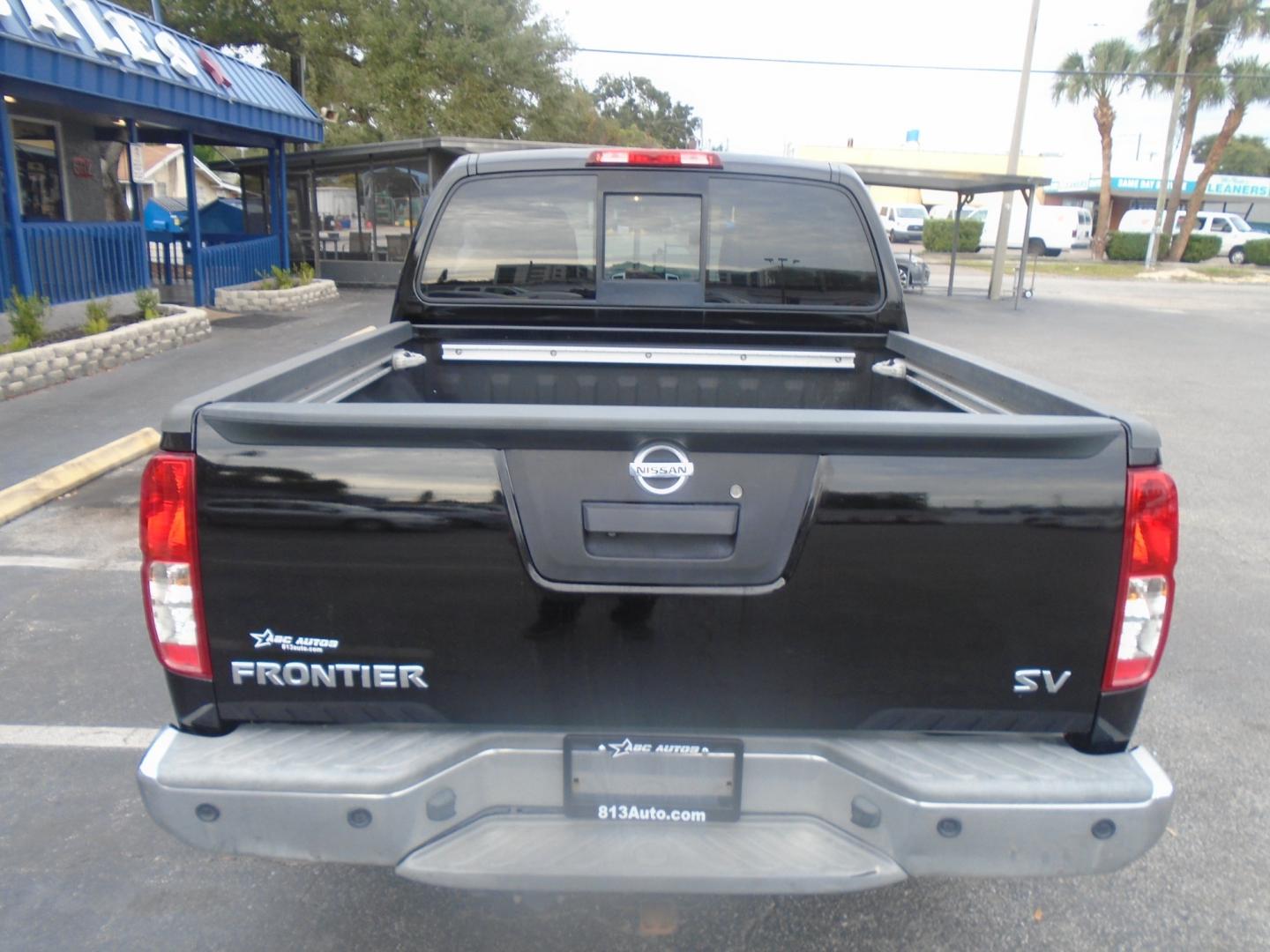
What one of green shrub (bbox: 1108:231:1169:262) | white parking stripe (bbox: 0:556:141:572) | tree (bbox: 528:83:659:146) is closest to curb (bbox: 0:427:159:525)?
white parking stripe (bbox: 0:556:141:572)

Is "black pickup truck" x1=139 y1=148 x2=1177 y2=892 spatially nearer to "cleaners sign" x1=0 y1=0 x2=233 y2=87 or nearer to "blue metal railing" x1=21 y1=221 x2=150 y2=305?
"cleaners sign" x1=0 y1=0 x2=233 y2=87

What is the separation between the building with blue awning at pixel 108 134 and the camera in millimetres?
10570

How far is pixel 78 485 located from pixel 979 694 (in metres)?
6.76

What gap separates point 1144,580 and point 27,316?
11.0 meters

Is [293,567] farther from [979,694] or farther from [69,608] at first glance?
[69,608]

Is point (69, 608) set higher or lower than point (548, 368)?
lower

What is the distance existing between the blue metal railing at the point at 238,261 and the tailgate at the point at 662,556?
1605 cm

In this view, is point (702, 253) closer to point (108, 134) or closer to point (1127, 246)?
point (108, 134)

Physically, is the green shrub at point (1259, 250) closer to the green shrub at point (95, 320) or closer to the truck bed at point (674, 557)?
the green shrub at point (95, 320)

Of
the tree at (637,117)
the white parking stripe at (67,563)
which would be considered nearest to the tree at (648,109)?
A: the tree at (637,117)

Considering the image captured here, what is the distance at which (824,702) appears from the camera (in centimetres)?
211

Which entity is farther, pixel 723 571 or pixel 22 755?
pixel 22 755

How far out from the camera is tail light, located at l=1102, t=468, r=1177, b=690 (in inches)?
79.0

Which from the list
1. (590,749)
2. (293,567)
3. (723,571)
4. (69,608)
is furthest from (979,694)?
(69,608)
